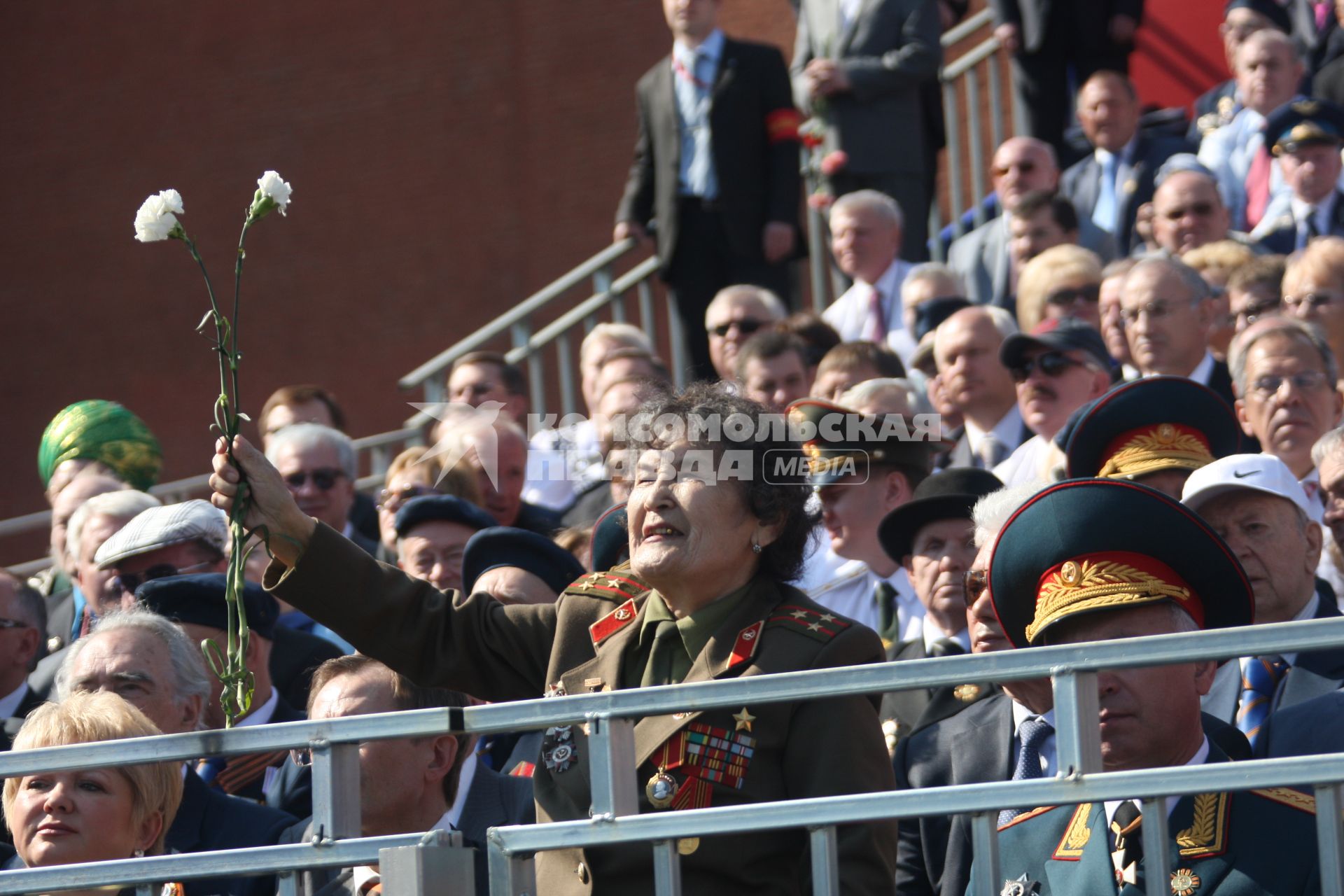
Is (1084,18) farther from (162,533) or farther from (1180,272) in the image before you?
(162,533)

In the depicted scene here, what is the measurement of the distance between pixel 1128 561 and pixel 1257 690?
1136 mm

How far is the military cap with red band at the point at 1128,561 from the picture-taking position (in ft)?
10.5

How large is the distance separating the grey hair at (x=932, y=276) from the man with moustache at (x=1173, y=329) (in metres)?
1.71

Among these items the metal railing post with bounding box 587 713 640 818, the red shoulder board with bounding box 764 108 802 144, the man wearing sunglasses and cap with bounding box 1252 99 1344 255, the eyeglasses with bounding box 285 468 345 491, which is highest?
the red shoulder board with bounding box 764 108 802 144

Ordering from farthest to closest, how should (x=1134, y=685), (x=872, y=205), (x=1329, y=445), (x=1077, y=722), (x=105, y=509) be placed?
(x=872, y=205) → (x=105, y=509) → (x=1329, y=445) → (x=1134, y=685) → (x=1077, y=722)

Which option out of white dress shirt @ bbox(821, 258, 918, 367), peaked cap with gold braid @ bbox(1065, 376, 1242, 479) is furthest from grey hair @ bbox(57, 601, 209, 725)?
white dress shirt @ bbox(821, 258, 918, 367)

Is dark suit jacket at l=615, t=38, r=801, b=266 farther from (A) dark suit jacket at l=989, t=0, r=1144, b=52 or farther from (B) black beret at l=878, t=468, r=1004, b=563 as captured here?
(B) black beret at l=878, t=468, r=1004, b=563

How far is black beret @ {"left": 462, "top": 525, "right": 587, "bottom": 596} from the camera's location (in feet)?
17.2

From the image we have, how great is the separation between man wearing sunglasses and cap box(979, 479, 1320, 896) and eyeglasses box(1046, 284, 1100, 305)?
4.40m

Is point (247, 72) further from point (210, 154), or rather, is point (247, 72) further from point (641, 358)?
point (641, 358)

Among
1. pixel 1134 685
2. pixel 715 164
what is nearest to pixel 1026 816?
pixel 1134 685

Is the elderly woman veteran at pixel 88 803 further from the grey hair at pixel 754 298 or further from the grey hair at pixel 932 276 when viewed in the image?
the grey hair at pixel 932 276

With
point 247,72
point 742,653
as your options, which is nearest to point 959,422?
point 742,653

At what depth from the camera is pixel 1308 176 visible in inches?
338
